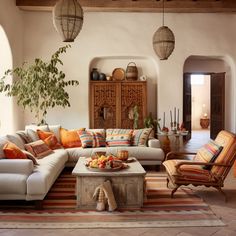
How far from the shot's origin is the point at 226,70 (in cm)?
939

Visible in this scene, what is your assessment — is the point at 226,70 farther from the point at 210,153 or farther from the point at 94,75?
the point at 210,153

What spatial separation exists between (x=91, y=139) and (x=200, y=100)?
9924 millimetres

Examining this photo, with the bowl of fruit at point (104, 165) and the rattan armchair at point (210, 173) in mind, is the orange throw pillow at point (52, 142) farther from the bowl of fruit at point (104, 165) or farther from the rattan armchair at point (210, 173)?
the rattan armchair at point (210, 173)

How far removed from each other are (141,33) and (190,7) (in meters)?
→ 1.26

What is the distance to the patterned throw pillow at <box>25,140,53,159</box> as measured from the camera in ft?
18.4

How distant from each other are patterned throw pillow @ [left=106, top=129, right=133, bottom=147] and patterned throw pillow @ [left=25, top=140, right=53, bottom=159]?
1298 mm

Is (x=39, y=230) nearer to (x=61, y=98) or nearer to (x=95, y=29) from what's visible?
(x=61, y=98)

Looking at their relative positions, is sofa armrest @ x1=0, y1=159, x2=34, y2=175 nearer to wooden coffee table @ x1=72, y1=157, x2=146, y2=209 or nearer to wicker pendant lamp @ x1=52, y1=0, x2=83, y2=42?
wooden coffee table @ x1=72, y1=157, x2=146, y2=209

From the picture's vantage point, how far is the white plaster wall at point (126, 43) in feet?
26.5

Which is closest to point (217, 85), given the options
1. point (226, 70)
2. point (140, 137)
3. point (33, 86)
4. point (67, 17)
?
point (226, 70)

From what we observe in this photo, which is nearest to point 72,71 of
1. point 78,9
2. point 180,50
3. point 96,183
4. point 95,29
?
point 95,29

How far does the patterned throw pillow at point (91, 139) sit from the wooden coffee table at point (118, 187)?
229 centimetres

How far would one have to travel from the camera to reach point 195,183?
4.66 meters

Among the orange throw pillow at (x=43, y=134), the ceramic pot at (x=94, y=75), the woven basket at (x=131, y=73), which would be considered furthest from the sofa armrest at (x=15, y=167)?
the woven basket at (x=131, y=73)
